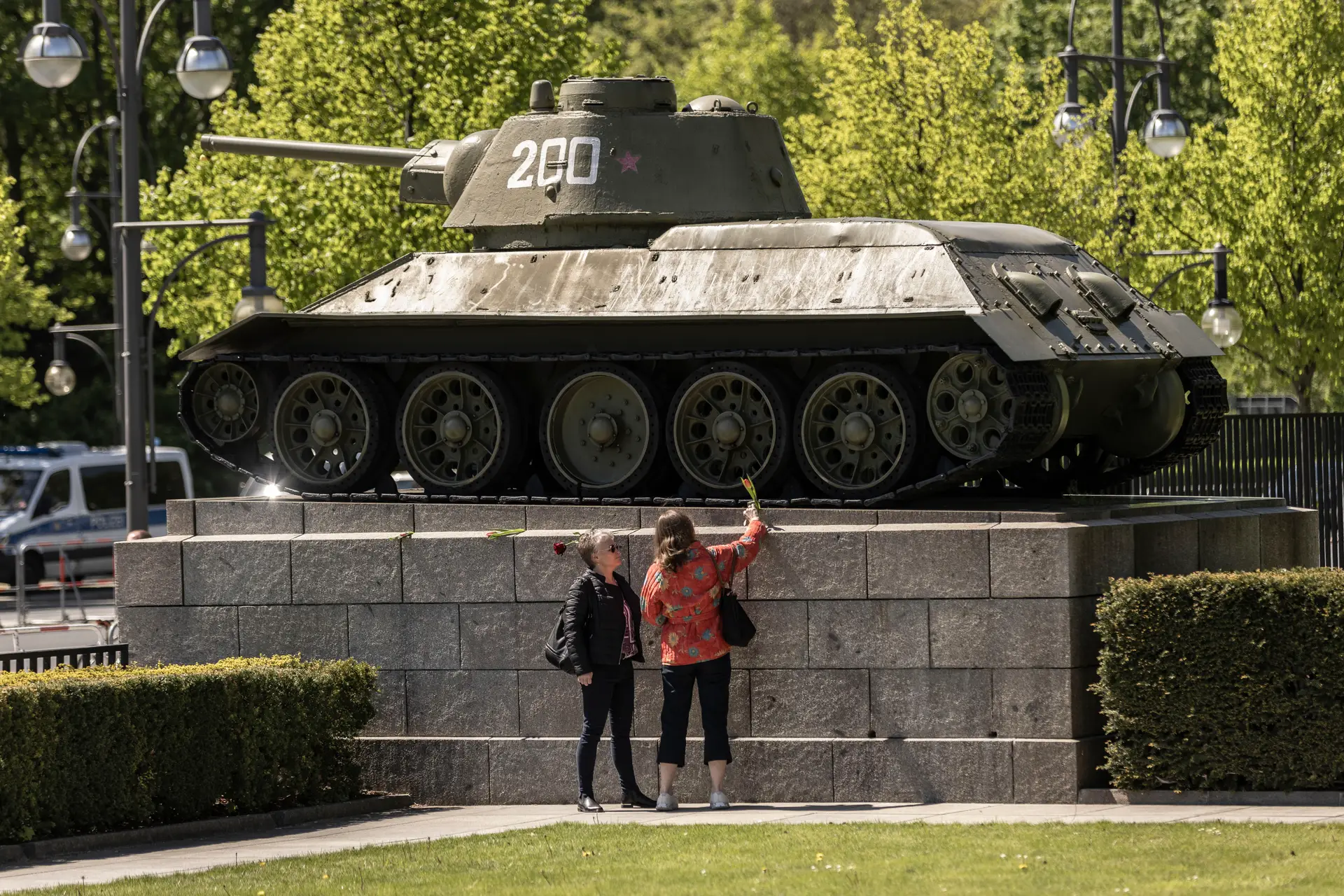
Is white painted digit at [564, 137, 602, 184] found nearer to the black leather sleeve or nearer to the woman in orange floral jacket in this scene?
the woman in orange floral jacket

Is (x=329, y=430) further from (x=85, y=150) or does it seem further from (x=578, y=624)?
(x=85, y=150)

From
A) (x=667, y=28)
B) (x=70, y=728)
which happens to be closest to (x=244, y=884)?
(x=70, y=728)

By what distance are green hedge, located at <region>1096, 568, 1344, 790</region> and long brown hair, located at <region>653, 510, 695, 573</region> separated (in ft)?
8.20

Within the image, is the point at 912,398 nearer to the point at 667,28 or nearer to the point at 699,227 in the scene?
the point at 699,227

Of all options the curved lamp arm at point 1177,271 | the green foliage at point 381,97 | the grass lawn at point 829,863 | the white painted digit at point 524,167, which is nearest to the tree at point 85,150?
the green foliage at point 381,97

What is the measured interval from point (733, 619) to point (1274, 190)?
62.9 ft

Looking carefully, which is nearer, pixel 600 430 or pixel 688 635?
pixel 688 635

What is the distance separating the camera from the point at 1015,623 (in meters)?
14.4

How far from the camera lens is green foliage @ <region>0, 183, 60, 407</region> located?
39312 mm

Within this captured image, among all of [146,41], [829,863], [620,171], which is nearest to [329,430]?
[620,171]

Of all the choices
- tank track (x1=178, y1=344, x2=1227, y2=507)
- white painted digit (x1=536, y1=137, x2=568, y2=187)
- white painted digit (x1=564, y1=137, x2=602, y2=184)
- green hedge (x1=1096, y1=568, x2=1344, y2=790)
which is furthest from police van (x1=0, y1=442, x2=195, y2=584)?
green hedge (x1=1096, y1=568, x2=1344, y2=790)

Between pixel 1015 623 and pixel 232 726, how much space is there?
15.9ft

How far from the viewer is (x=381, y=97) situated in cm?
3127

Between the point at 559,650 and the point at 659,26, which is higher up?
the point at 659,26
